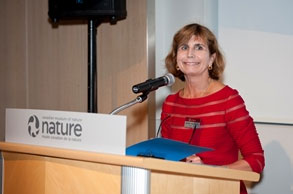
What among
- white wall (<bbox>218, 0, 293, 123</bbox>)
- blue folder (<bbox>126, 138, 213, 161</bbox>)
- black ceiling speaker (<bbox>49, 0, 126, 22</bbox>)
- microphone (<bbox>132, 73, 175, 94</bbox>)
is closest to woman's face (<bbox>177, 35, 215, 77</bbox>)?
microphone (<bbox>132, 73, 175, 94</bbox>)

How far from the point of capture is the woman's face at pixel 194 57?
85.5 inches

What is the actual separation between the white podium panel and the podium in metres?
0.03

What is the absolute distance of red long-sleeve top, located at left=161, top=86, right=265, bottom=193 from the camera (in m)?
2.00

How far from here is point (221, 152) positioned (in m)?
2.10

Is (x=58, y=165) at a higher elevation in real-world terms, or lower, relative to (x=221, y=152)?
higher

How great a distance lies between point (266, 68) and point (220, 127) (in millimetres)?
901

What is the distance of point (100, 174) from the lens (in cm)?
129

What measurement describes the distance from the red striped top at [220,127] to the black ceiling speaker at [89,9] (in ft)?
4.18

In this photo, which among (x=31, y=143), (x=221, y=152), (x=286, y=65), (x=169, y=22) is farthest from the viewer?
(x=169, y=22)

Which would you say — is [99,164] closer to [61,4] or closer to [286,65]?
[286,65]

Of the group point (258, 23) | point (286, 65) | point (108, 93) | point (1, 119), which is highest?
point (258, 23)

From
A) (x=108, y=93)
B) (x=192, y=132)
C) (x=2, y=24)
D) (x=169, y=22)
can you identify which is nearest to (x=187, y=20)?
(x=169, y=22)

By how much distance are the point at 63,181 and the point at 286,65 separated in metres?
1.80

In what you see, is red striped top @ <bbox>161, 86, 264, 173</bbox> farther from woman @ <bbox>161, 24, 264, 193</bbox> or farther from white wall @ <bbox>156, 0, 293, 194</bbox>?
white wall @ <bbox>156, 0, 293, 194</bbox>
